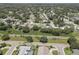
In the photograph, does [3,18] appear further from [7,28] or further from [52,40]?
Answer: [52,40]

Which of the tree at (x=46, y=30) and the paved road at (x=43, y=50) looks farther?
the tree at (x=46, y=30)

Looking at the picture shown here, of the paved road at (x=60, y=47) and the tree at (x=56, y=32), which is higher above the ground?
the tree at (x=56, y=32)

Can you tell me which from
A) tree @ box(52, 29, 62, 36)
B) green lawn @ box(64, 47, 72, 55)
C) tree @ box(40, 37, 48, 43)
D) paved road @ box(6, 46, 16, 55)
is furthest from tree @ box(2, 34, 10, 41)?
green lawn @ box(64, 47, 72, 55)

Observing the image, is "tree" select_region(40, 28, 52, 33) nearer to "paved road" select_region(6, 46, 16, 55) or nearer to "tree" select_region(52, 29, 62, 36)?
"tree" select_region(52, 29, 62, 36)

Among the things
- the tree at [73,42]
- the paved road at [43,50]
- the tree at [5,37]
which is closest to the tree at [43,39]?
the paved road at [43,50]

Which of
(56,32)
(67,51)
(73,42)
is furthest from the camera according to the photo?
(56,32)

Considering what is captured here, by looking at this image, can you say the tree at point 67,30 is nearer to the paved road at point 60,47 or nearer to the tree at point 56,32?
the tree at point 56,32

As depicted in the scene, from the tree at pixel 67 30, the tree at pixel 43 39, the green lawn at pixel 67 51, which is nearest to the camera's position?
the green lawn at pixel 67 51

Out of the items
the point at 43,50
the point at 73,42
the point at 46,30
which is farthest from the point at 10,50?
the point at 73,42

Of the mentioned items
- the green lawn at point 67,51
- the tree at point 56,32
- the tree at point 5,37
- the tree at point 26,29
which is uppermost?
the tree at point 26,29

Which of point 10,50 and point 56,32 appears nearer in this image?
point 10,50

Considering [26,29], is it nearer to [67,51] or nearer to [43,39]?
[43,39]

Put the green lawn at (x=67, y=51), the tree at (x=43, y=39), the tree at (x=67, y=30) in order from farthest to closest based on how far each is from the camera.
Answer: the tree at (x=67, y=30)
the tree at (x=43, y=39)
the green lawn at (x=67, y=51)

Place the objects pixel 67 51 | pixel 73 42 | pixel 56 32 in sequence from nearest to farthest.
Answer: pixel 67 51 < pixel 73 42 < pixel 56 32
